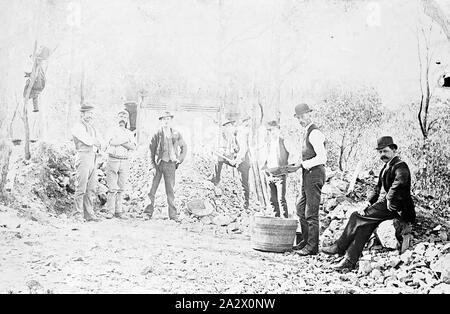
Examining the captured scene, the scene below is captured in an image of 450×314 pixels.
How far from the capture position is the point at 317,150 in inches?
171

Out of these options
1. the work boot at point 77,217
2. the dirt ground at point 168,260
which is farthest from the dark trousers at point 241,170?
the work boot at point 77,217

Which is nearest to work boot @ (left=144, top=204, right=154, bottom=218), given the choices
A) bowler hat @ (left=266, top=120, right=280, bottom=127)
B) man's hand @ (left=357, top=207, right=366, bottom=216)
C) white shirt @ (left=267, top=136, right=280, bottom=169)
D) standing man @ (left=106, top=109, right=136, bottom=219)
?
standing man @ (left=106, top=109, right=136, bottom=219)

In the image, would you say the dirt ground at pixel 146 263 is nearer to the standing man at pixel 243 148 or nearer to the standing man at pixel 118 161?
the standing man at pixel 118 161

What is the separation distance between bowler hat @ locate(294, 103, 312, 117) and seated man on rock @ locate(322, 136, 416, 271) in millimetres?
865

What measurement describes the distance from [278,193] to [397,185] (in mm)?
1027

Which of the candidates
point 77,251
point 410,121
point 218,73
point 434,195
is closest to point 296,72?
point 218,73

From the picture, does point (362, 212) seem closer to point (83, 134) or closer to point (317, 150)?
point (317, 150)

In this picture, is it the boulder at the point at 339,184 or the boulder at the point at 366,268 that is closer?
the boulder at the point at 366,268

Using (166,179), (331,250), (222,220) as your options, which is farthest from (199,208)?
(331,250)

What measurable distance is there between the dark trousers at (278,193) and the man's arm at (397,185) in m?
0.89

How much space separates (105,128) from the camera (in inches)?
174

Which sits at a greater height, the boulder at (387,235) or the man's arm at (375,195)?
the man's arm at (375,195)

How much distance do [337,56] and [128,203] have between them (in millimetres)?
2310

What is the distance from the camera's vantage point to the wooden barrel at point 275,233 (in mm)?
4207
